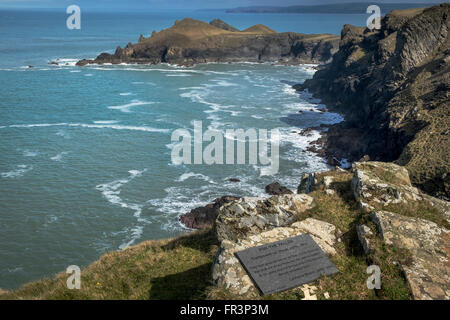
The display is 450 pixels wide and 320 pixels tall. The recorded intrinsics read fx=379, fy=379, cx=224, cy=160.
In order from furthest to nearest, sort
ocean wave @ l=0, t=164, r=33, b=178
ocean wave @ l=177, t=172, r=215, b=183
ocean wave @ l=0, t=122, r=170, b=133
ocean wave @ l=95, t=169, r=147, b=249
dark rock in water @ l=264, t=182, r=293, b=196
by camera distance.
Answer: ocean wave @ l=0, t=122, r=170, b=133
ocean wave @ l=177, t=172, r=215, b=183
ocean wave @ l=0, t=164, r=33, b=178
dark rock in water @ l=264, t=182, r=293, b=196
ocean wave @ l=95, t=169, r=147, b=249

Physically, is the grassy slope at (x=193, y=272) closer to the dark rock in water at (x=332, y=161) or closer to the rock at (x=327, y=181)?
the rock at (x=327, y=181)

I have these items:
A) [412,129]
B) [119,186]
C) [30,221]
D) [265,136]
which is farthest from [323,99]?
[30,221]

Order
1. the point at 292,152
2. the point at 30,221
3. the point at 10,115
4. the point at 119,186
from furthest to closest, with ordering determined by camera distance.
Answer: the point at 10,115 → the point at 292,152 → the point at 119,186 → the point at 30,221

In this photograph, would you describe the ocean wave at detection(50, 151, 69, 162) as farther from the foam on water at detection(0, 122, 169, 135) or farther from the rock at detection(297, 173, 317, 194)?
the rock at detection(297, 173, 317, 194)

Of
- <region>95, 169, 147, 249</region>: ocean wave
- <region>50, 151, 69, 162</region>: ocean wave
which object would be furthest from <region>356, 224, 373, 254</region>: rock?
<region>50, 151, 69, 162</region>: ocean wave
